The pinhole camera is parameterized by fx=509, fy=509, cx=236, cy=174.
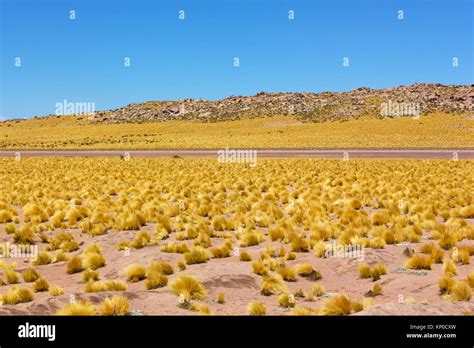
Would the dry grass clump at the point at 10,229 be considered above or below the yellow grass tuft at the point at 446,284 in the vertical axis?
above

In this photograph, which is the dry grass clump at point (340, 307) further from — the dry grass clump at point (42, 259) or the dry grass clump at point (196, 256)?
the dry grass clump at point (42, 259)

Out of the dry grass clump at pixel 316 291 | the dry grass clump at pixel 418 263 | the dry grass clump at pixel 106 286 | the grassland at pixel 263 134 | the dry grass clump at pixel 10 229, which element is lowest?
the dry grass clump at pixel 316 291

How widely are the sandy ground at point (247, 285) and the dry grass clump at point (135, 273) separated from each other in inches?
5.2

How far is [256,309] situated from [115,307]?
6.60ft

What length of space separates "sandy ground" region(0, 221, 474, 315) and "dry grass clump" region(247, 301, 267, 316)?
0.59 ft

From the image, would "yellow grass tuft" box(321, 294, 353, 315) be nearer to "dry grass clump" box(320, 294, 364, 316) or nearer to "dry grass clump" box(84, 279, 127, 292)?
"dry grass clump" box(320, 294, 364, 316)

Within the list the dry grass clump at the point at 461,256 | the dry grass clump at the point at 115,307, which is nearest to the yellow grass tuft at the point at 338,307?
the dry grass clump at the point at 115,307

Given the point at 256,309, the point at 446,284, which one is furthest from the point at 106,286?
the point at 446,284

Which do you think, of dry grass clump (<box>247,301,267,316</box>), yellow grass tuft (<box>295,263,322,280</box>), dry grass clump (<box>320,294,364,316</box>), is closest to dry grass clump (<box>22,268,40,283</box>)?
dry grass clump (<box>247,301,267,316</box>)

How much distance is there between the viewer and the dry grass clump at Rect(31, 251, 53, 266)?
10953mm

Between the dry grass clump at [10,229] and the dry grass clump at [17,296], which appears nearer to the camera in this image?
the dry grass clump at [17,296]

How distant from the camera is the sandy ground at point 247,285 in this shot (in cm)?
726
